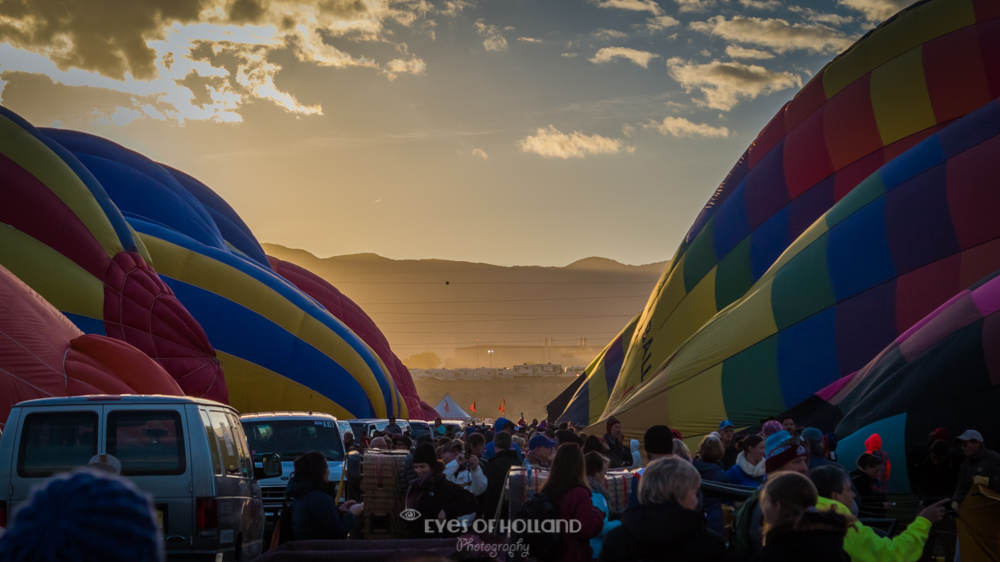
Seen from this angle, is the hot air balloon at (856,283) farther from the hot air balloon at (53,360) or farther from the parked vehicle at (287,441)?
the hot air balloon at (53,360)

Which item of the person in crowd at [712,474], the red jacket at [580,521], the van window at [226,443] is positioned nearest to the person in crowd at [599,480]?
the person in crowd at [712,474]

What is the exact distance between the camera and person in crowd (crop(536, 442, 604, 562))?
4.57 metres

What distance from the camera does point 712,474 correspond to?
20.3 feet

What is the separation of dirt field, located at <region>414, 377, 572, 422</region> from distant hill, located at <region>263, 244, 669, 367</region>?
51964 millimetres

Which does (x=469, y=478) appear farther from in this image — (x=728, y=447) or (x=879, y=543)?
(x=728, y=447)

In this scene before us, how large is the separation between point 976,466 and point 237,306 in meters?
16.5

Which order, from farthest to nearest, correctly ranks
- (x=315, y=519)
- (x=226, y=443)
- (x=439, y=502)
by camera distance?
(x=226, y=443) → (x=439, y=502) → (x=315, y=519)

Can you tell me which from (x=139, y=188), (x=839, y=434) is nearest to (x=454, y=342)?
(x=139, y=188)

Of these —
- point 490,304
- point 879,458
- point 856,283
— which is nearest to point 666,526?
point 879,458

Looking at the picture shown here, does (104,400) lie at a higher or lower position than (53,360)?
lower

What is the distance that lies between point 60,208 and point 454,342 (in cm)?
13404

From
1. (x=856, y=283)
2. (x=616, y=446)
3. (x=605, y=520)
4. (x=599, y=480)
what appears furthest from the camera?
(x=856, y=283)

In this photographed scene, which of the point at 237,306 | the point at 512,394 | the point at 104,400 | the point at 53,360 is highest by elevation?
the point at 237,306

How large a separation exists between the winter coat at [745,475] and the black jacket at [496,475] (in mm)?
1650
